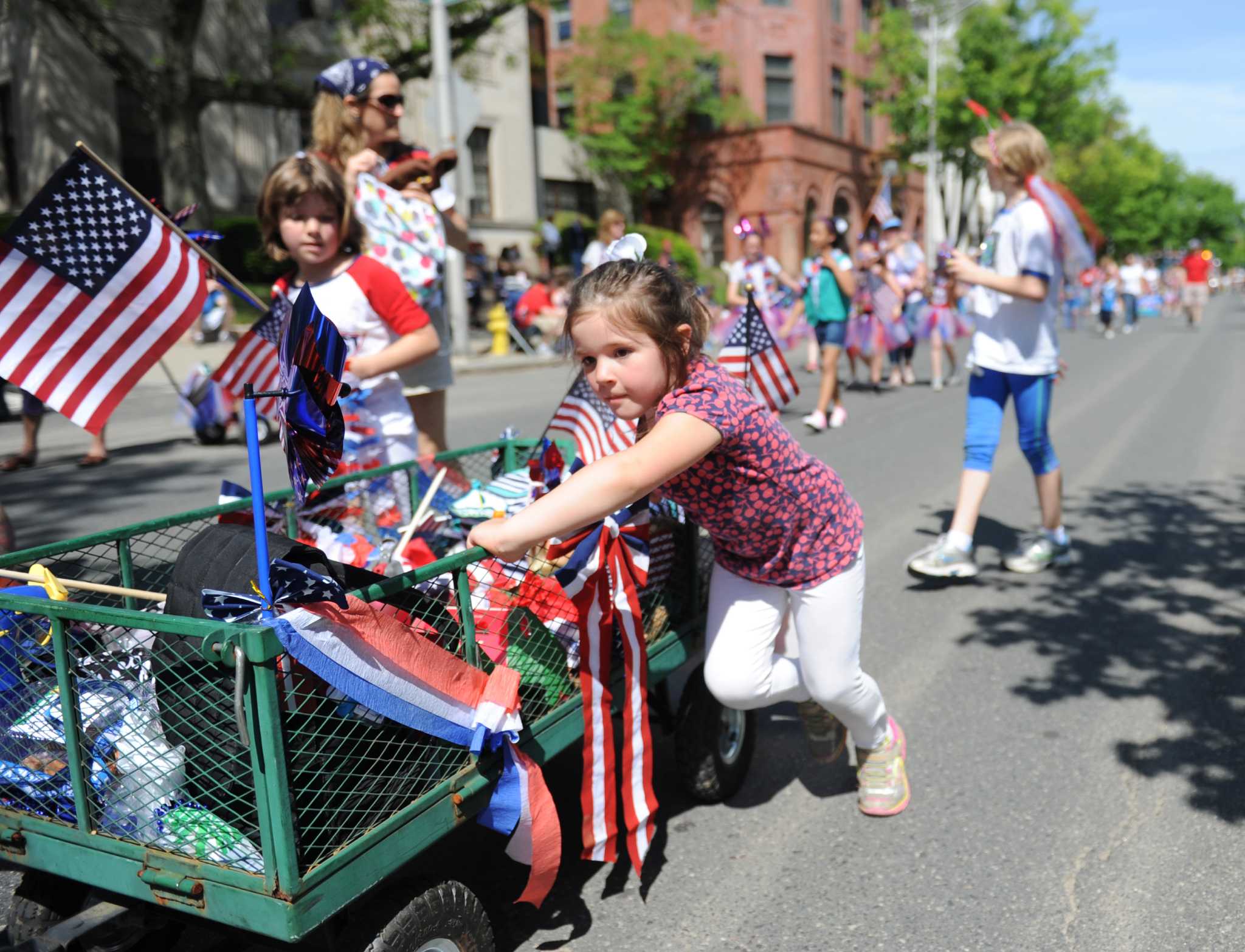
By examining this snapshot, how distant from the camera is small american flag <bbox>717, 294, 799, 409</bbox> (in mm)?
3760

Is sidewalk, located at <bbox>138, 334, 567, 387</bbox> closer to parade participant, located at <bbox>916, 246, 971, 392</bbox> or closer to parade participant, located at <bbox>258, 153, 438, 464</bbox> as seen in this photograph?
parade participant, located at <bbox>916, 246, 971, 392</bbox>

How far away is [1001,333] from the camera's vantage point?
209 inches

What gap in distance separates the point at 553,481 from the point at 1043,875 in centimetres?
168

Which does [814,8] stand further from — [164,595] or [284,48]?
[164,595]

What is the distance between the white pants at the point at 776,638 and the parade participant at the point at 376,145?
6.08 feet

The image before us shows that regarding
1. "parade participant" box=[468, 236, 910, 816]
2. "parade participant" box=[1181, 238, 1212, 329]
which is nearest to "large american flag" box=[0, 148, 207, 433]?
"parade participant" box=[468, 236, 910, 816]

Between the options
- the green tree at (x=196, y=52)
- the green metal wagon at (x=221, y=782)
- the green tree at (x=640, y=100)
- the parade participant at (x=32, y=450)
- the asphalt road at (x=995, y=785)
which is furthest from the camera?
the green tree at (x=640, y=100)

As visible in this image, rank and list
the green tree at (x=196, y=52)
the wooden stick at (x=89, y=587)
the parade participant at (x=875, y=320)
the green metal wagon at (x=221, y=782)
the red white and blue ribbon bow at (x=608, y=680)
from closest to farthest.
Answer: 1. the green metal wagon at (x=221, y=782)
2. the wooden stick at (x=89, y=587)
3. the red white and blue ribbon bow at (x=608, y=680)
4. the parade participant at (x=875, y=320)
5. the green tree at (x=196, y=52)

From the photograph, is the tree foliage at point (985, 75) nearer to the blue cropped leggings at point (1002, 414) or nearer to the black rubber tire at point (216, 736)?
the blue cropped leggings at point (1002, 414)

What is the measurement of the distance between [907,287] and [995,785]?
37.7ft

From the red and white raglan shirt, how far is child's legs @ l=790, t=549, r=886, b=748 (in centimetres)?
149

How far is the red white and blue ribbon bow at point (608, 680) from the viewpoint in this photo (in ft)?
8.33

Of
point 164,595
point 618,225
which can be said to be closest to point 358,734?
point 164,595

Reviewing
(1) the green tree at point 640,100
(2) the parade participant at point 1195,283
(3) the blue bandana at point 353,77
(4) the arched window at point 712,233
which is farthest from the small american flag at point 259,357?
(4) the arched window at point 712,233
